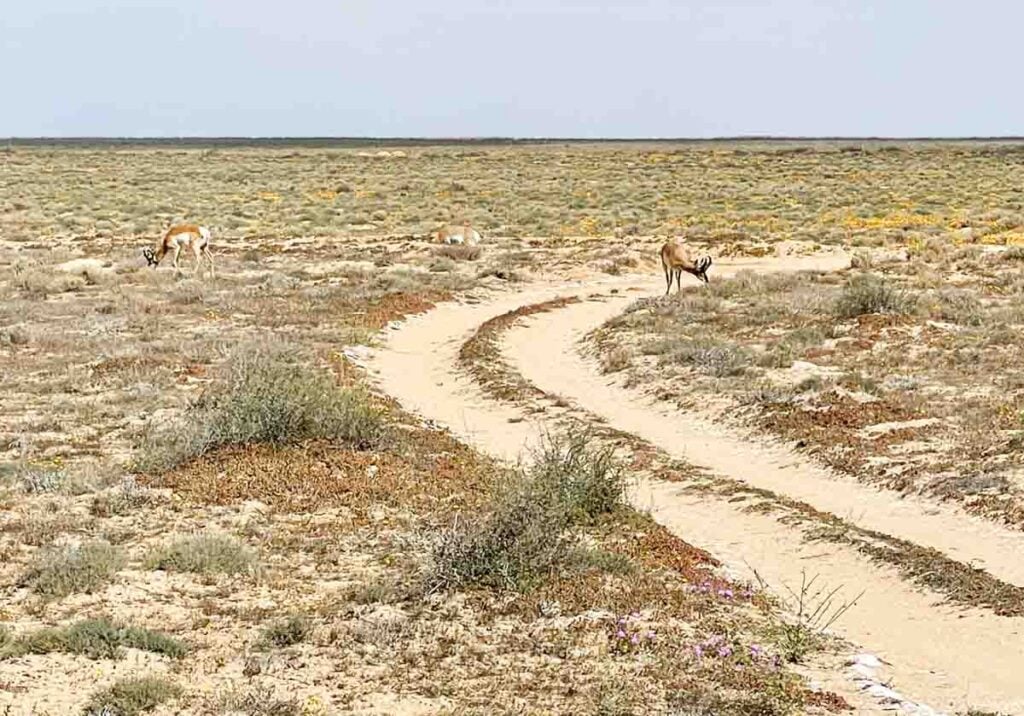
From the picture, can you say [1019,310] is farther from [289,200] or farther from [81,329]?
[289,200]

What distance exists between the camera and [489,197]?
51.6 m

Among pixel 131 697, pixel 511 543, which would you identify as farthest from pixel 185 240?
pixel 131 697

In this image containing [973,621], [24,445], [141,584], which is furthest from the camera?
[24,445]

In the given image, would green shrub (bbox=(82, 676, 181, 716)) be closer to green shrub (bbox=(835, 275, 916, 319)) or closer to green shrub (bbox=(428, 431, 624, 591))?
green shrub (bbox=(428, 431, 624, 591))

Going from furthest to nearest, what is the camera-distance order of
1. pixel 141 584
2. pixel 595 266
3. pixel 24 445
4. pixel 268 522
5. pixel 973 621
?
1. pixel 595 266
2. pixel 24 445
3. pixel 268 522
4. pixel 141 584
5. pixel 973 621

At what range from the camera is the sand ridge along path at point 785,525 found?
7000 millimetres

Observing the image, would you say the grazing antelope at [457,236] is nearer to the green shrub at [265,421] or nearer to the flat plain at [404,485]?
the flat plain at [404,485]

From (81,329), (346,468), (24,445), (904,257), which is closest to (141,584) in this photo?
(346,468)

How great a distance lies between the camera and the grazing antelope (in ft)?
105

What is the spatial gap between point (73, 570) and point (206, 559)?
0.89 m

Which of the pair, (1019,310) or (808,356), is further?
(1019,310)

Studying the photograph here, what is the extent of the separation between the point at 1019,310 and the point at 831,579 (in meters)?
12.6

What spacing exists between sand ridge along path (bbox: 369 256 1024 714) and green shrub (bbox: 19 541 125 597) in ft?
12.8

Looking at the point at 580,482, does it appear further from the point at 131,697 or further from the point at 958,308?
the point at 958,308
